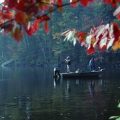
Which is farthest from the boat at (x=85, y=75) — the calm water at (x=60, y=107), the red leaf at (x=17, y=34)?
the red leaf at (x=17, y=34)

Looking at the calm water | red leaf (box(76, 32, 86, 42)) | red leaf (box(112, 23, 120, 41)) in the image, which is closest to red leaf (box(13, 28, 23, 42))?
red leaf (box(112, 23, 120, 41))

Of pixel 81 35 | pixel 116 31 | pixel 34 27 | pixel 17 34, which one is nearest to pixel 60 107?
pixel 81 35

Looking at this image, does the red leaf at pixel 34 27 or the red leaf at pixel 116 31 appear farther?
the red leaf at pixel 116 31

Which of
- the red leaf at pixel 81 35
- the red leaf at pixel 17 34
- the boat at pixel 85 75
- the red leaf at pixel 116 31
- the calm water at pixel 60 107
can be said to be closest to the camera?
the red leaf at pixel 17 34

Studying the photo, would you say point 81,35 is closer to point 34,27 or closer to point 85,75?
point 34,27

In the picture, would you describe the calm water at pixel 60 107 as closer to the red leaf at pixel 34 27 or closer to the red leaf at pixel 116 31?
the red leaf at pixel 116 31

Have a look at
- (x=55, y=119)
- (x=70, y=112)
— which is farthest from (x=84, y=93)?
(x=55, y=119)

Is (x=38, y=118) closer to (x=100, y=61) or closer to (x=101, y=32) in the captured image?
(x=101, y=32)

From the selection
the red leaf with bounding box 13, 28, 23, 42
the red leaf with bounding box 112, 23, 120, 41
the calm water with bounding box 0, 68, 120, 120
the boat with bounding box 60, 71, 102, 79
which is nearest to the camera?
the red leaf with bounding box 13, 28, 23, 42

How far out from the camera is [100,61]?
68.2m

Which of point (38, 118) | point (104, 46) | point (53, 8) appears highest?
point (53, 8)

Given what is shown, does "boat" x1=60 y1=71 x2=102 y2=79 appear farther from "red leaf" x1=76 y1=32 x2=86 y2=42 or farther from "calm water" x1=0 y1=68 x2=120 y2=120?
"red leaf" x1=76 y1=32 x2=86 y2=42

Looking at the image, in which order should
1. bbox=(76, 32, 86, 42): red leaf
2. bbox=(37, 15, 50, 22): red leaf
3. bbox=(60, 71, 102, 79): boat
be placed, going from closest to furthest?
bbox=(37, 15, 50, 22): red leaf < bbox=(76, 32, 86, 42): red leaf < bbox=(60, 71, 102, 79): boat

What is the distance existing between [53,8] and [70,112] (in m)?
15.6
